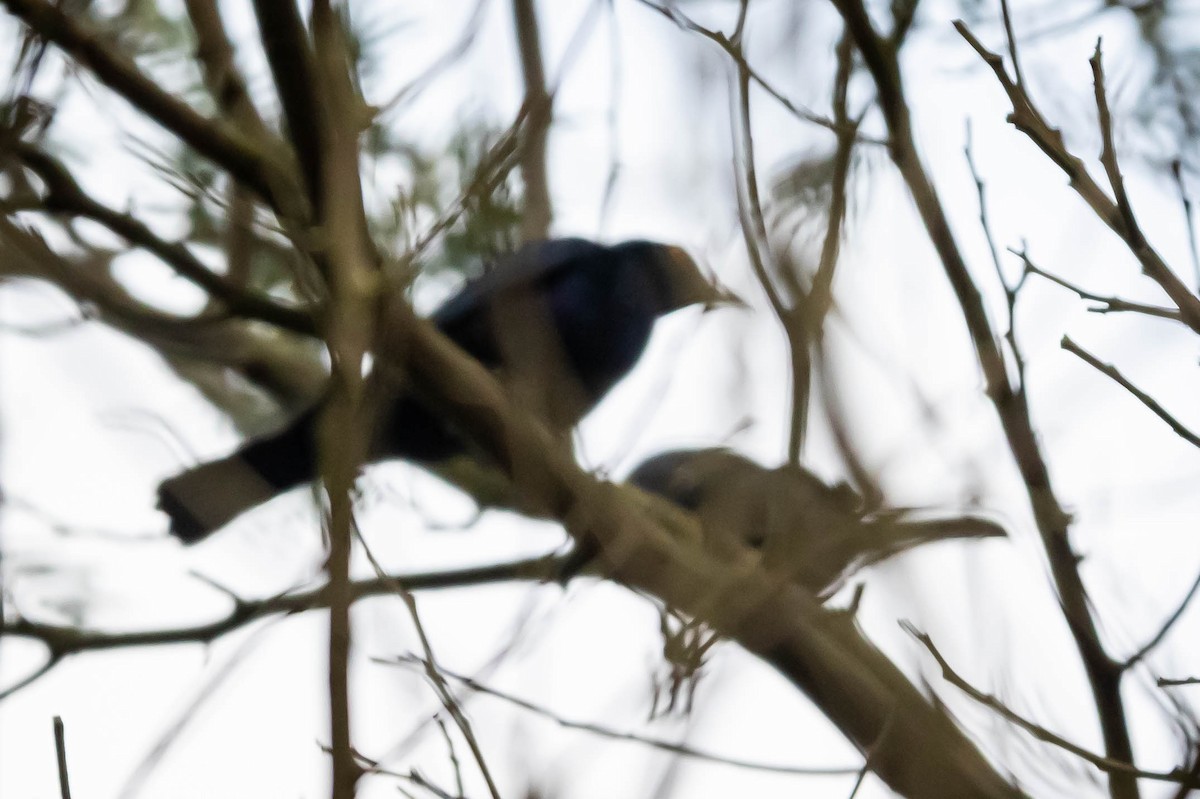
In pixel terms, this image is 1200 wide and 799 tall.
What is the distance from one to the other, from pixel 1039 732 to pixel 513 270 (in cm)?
159

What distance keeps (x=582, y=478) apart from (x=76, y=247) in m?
1.28

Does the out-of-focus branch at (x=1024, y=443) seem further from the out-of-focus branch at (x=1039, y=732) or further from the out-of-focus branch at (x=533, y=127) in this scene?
the out-of-focus branch at (x=533, y=127)

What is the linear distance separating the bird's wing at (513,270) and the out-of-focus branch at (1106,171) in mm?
1268

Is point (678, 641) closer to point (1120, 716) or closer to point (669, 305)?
point (1120, 716)

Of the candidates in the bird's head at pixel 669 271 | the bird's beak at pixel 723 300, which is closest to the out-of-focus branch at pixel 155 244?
the bird's beak at pixel 723 300

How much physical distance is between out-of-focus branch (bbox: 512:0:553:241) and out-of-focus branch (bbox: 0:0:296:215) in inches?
18.7

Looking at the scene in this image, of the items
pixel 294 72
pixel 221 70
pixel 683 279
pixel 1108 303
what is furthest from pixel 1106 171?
pixel 683 279

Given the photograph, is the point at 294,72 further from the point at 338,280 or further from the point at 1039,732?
the point at 1039,732

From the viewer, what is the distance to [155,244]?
7.28 feet

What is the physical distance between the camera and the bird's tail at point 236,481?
2867mm

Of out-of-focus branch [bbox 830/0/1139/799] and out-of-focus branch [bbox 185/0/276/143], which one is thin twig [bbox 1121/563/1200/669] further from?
out-of-focus branch [bbox 185/0/276/143]

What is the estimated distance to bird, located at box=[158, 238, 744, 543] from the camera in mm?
2219

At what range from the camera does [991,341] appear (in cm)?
219

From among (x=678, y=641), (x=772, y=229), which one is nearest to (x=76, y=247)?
(x=772, y=229)
